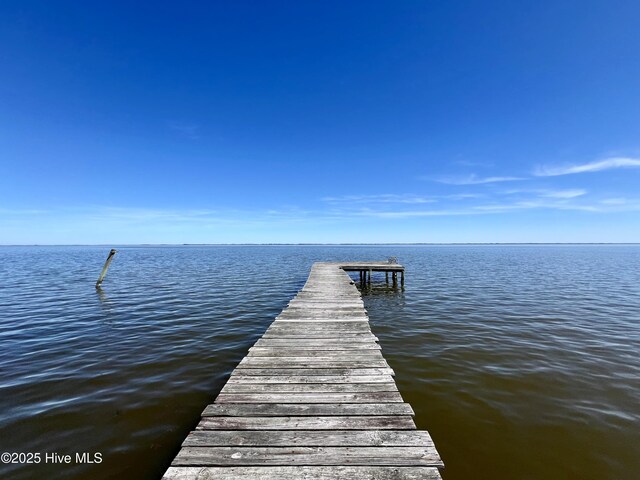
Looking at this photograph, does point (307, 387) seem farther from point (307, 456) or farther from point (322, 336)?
point (322, 336)

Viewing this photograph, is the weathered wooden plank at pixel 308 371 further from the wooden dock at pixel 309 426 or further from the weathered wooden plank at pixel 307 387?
the weathered wooden plank at pixel 307 387

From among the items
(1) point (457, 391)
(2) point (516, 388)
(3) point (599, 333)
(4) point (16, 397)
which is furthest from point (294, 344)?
(3) point (599, 333)

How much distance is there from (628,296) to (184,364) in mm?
23116

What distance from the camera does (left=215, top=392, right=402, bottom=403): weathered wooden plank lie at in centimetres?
422

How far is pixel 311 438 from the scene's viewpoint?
3396 mm

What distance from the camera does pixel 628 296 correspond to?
16.7 meters

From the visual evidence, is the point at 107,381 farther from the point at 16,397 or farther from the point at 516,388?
the point at 516,388

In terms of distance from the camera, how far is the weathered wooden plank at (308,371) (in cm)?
514

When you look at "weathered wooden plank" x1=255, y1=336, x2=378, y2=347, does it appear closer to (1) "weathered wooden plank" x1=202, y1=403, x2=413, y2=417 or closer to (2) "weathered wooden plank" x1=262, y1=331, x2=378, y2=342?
(2) "weathered wooden plank" x1=262, y1=331, x2=378, y2=342

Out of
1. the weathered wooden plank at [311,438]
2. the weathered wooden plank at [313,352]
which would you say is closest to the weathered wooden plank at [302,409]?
the weathered wooden plank at [311,438]

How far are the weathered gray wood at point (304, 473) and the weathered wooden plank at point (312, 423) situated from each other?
24.1 inches

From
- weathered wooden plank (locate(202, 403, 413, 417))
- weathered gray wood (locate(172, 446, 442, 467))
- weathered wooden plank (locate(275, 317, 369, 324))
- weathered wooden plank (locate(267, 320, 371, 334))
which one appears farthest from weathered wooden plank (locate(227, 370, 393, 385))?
weathered wooden plank (locate(275, 317, 369, 324))

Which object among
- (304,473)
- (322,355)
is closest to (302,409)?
(304,473)

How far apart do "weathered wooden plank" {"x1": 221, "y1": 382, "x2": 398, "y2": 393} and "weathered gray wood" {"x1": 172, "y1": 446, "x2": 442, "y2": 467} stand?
1.29 m
